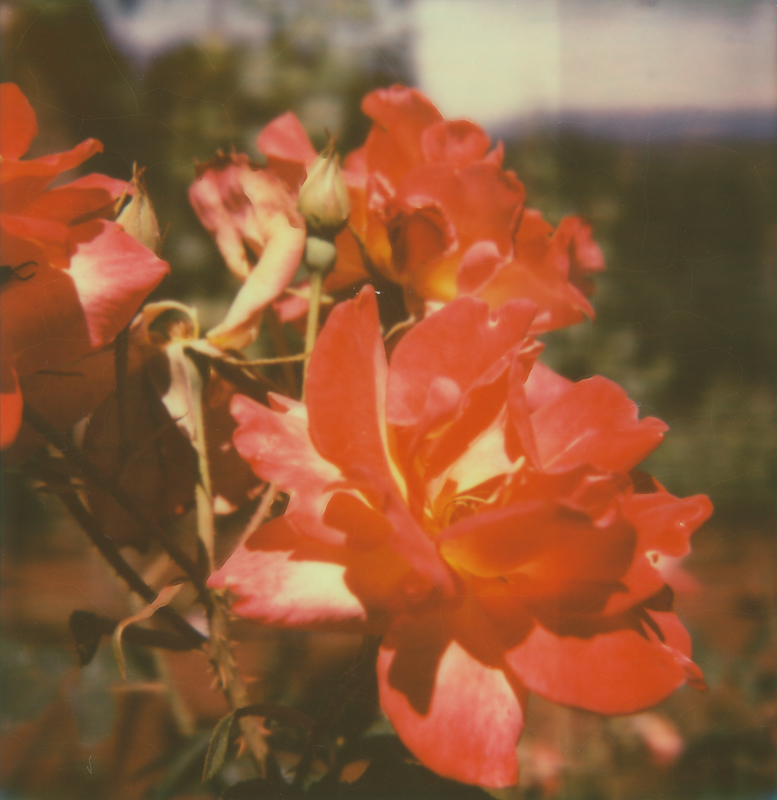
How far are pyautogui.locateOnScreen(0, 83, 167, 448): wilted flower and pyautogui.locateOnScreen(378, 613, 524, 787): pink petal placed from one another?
0.16m

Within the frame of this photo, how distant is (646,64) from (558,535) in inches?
12.0

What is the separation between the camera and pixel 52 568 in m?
0.36

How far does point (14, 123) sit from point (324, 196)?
5.1 inches

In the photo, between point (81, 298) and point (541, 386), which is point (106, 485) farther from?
point (541, 386)

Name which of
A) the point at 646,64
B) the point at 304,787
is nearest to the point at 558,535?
the point at 304,787

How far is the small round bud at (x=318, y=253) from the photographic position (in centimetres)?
28

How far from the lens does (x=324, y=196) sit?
27cm

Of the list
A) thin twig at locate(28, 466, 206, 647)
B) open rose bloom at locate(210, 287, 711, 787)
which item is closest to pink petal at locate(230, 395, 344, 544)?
open rose bloom at locate(210, 287, 711, 787)

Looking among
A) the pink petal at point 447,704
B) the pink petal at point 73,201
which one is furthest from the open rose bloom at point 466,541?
the pink petal at point 73,201

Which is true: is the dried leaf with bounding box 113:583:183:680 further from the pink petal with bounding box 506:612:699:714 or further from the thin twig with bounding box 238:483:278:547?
the pink petal with bounding box 506:612:699:714

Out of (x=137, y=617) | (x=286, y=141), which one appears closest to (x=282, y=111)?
(x=286, y=141)

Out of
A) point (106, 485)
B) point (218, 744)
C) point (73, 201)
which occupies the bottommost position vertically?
point (218, 744)

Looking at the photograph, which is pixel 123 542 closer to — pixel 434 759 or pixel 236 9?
pixel 434 759

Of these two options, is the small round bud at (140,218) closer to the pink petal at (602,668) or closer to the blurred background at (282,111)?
the blurred background at (282,111)
